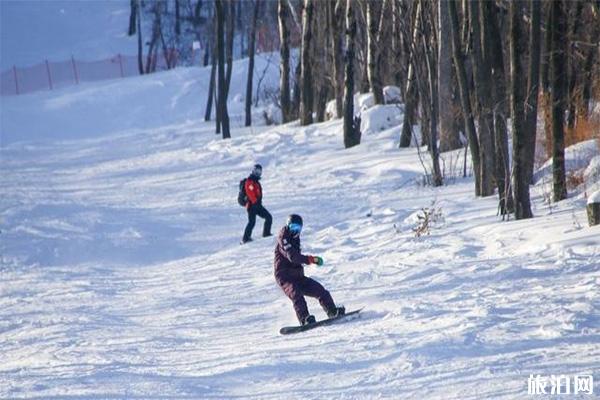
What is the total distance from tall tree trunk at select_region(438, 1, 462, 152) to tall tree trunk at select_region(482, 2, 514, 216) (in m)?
3.73

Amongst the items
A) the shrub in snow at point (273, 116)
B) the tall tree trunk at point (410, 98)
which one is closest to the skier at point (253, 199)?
the tall tree trunk at point (410, 98)

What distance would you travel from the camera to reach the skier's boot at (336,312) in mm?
10133

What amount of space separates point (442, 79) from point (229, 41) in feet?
64.0

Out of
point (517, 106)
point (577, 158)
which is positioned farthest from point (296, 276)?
point (577, 158)

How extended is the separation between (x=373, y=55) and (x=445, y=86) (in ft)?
28.6

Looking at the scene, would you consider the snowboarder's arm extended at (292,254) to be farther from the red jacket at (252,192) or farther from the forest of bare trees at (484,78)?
the red jacket at (252,192)

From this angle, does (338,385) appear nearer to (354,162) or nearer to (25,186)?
(354,162)

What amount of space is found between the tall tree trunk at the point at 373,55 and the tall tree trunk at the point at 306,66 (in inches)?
86.6

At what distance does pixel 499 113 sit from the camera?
14.8 metres

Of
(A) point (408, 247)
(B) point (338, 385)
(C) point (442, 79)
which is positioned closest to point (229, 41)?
(C) point (442, 79)

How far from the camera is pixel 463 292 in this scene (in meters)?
10.5
